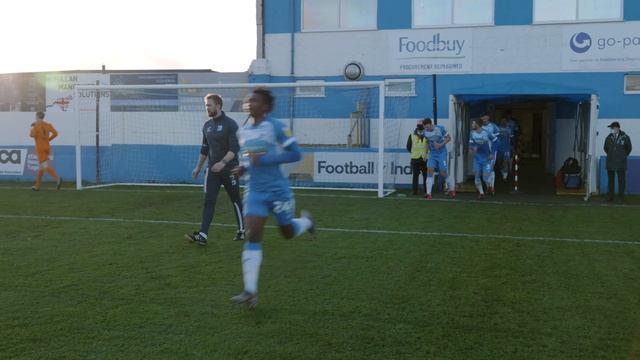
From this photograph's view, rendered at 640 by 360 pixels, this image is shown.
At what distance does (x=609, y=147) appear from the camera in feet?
48.2

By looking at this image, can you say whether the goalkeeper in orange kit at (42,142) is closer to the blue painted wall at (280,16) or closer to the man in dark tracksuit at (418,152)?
the blue painted wall at (280,16)

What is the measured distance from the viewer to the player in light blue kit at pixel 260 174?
18.5ft

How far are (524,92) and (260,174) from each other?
11.3 meters

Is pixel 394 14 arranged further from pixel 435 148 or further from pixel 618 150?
pixel 618 150

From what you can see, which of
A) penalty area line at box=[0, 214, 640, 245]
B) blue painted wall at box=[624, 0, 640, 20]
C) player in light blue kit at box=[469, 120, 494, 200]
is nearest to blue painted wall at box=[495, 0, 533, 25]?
blue painted wall at box=[624, 0, 640, 20]

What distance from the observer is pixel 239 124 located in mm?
18922

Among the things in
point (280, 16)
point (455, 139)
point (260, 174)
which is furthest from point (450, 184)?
point (260, 174)

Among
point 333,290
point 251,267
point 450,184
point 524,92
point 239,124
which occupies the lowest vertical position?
point 333,290

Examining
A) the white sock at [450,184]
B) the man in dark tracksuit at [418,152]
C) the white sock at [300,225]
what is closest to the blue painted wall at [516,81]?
the man in dark tracksuit at [418,152]

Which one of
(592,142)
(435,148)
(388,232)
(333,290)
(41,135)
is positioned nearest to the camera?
(333,290)

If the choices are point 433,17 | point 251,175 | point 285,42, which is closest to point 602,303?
point 251,175

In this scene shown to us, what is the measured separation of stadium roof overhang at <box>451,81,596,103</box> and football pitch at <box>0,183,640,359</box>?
15.3ft

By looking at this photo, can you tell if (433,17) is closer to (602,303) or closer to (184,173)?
(184,173)

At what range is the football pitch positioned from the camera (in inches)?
A: 185
